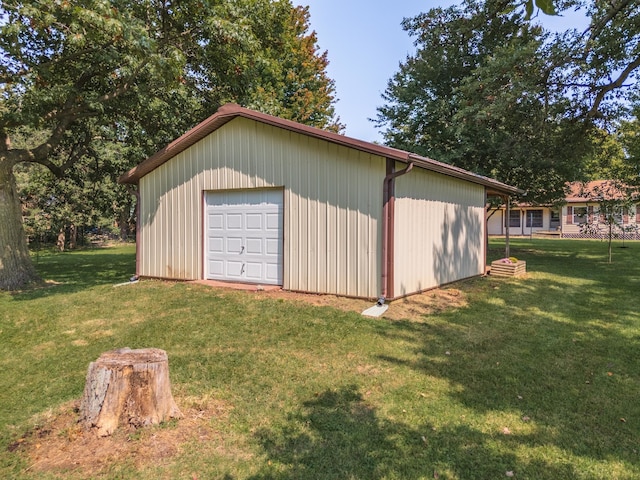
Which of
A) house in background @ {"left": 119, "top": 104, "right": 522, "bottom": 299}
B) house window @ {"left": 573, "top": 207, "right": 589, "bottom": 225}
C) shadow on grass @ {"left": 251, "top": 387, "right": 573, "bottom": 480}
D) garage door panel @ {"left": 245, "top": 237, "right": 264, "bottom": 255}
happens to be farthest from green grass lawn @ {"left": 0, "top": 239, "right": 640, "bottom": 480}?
house window @ {"left": 573, "top": 207, "right": 589, "bottom": 225}

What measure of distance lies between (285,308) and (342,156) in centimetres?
307

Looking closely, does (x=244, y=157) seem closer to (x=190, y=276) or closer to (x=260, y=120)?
(x=260, y=120)

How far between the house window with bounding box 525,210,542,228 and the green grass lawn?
1213 inches

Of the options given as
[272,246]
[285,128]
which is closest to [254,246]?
[272,246]

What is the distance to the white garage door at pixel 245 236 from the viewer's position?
8.77 metres

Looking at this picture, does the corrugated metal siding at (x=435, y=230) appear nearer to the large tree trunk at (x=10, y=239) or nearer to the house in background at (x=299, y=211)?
the house in background at (x=299, y=211)

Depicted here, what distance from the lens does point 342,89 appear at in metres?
28.5

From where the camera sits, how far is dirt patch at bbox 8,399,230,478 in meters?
2.76

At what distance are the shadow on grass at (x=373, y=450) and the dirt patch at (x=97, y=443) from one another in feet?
1.92

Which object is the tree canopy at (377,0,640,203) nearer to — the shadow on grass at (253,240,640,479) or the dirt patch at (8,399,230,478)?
the shadow on grass at (253,240,640,479)

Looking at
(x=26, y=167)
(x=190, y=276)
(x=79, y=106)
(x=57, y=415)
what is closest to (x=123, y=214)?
(x=26, y=167)

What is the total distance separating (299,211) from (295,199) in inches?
10.8

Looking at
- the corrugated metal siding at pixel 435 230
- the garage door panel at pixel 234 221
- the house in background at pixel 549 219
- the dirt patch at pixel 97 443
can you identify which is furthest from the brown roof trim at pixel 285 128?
the house in background at pixel 549 219

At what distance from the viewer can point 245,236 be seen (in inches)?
361
